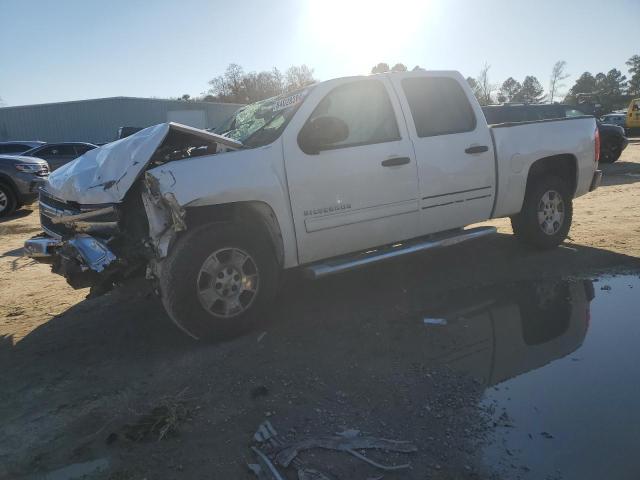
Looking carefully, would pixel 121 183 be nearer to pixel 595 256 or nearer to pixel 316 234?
pixel 316 234

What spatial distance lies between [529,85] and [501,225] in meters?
103

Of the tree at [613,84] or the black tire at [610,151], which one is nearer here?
the black tire at [610,151]

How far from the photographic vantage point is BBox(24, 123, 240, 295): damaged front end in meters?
3.76

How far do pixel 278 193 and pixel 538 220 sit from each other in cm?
344

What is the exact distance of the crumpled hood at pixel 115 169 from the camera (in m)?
3.84

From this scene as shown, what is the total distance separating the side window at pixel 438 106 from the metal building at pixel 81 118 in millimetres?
32312

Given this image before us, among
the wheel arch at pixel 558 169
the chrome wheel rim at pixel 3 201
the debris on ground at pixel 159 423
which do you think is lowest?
the debris on ground at pixel 159 423

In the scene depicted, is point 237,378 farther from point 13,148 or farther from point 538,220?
point 13,148

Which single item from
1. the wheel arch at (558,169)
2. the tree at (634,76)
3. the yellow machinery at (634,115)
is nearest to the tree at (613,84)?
the tree at (634,76)

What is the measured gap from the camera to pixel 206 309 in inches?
150

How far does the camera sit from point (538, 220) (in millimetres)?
5902

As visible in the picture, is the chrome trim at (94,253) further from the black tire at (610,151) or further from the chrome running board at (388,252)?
the black tire at (610,151)

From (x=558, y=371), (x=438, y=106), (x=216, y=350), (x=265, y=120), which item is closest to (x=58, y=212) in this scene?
(x=216, y=350)

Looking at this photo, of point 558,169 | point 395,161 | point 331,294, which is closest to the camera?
point 395,161
